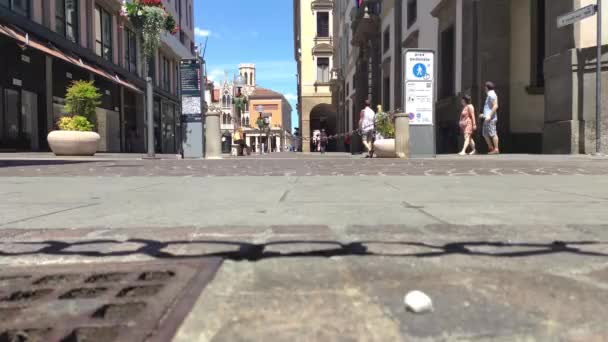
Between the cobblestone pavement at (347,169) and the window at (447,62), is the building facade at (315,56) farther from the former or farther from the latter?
the cobblestone pavement at (347,169)

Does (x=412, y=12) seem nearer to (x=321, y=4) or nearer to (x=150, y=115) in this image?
(x=150, y=115)

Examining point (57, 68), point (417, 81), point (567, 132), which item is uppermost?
point (57, 68)

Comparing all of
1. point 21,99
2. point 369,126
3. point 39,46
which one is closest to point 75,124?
point 39,46

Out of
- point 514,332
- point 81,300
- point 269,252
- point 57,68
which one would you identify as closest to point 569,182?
point 269,252

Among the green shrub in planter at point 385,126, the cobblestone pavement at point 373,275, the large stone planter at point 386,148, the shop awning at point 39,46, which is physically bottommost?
the cobblestone pavement at point 373,275

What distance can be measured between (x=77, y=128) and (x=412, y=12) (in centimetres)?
1482

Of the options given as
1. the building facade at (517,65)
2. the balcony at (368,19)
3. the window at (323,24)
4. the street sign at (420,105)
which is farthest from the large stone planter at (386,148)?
the window at (323,24)

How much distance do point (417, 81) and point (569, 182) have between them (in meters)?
6.89

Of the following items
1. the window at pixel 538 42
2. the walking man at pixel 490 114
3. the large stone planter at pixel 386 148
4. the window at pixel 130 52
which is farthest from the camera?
the window at pixel 130 52

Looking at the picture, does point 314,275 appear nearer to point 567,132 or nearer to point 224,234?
point 224,234

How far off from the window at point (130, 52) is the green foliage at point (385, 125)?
1829 cm

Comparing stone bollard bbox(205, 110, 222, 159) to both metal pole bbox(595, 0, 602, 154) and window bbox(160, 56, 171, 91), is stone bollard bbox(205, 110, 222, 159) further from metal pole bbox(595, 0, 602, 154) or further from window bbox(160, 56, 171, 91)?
window bbox(160, 56, 171, 91)

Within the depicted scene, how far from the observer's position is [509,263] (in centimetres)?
185

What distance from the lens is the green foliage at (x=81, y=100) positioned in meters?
14.1
